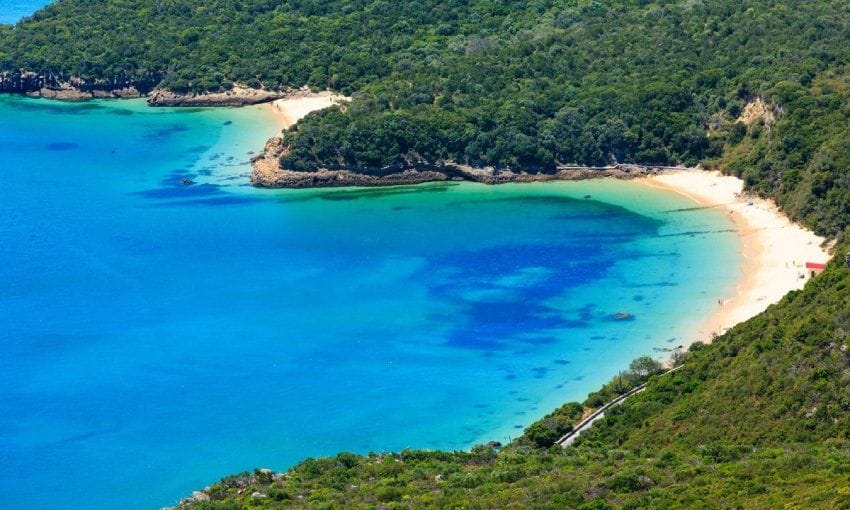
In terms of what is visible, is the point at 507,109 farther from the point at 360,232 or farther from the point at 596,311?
the point at 596,311

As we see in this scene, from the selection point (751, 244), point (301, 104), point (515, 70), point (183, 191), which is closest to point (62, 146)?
point (183, 191)

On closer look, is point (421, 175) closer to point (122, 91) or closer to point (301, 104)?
point (301, 104)

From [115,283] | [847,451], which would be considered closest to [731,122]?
[115,283]

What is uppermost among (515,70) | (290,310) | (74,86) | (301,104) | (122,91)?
(515,70)

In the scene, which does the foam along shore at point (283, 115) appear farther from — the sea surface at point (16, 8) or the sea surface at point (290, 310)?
the sea surface at point (16, 8)

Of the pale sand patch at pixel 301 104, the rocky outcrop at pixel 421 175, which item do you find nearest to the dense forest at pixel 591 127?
the rocky outcrop at pixel 421 175

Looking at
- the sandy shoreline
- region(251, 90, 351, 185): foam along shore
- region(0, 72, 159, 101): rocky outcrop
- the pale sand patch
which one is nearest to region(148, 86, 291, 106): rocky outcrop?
region(251, 90, 351, 185): foam along shore
